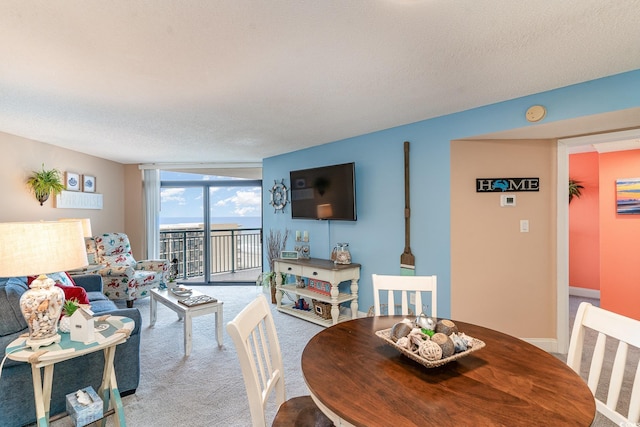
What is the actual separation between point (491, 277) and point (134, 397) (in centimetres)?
317

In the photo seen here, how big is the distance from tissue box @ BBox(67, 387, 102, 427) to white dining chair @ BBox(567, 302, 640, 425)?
2379mm

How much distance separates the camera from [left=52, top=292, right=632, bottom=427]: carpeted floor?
2.05 meters

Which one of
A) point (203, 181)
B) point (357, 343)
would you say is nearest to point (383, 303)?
point (357, 343)

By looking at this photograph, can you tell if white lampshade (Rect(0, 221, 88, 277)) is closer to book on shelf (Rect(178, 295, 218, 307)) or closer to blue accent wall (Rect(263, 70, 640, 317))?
book on shelf (Rect(178, 295, 218, 307))

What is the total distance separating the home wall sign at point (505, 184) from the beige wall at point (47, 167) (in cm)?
516

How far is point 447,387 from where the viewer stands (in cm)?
106

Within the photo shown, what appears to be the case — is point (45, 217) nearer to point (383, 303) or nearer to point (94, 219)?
point (94, 219)

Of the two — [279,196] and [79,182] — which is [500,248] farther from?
[79,182]

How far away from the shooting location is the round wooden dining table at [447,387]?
90 cm

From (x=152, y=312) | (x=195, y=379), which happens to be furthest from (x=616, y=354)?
(x=152, y=312)

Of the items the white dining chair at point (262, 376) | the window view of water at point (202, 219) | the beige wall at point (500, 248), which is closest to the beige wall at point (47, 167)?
the window view of water at point (202, 219)

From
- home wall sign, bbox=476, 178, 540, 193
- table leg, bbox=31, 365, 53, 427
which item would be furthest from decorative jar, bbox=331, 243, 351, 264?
table leg, bbox=31, 365, 53, 427

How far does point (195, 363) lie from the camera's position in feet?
9.17

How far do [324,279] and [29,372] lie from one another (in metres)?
2.54
